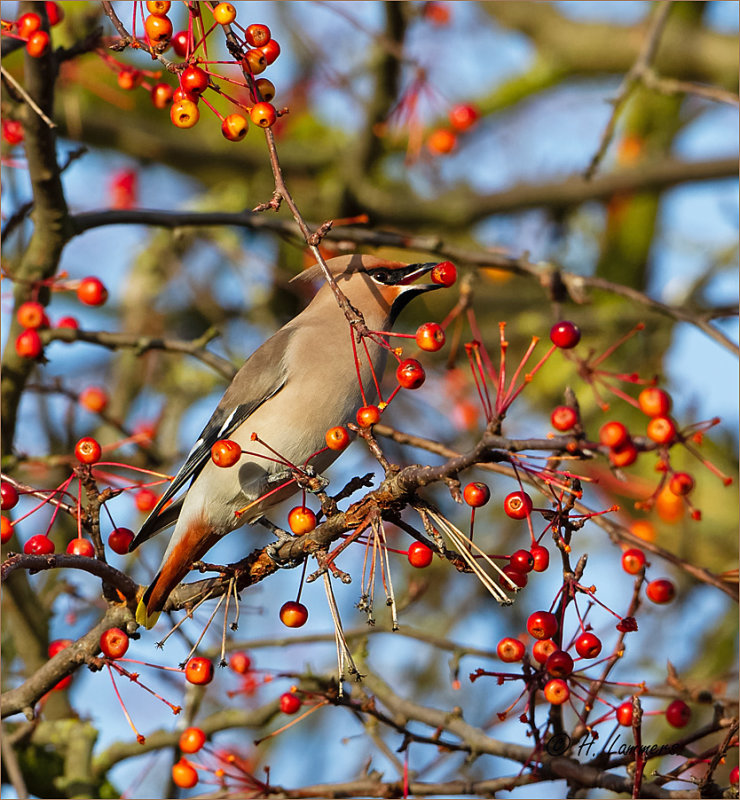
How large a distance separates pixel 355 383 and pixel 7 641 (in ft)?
5.37

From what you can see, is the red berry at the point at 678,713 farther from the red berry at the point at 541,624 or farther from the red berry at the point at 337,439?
the red berry at the point at 337,439

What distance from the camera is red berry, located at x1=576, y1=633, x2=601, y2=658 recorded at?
95.7 inches

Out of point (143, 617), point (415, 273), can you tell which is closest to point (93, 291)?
point (415, 273)

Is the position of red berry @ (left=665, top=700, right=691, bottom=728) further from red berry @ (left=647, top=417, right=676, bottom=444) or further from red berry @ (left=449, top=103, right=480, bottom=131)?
red berry @ (left=449, top=103, right=480, bottom=131)

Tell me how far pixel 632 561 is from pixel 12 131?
92.8 inches

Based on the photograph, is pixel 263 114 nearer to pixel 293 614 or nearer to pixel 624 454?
pixel 624 454

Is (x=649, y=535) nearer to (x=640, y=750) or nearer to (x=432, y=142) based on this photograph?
(x=640, y=750)

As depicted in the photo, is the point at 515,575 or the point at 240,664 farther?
the point at 240,664

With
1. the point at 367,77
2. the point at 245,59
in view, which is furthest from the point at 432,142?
the point at 245,59

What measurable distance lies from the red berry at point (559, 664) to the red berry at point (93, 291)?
1.93 meters

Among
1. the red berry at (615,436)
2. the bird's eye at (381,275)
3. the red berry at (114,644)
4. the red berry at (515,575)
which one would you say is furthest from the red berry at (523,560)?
the bird's eye at (381,275)

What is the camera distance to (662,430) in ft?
7.42

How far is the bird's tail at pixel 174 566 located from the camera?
2637mm

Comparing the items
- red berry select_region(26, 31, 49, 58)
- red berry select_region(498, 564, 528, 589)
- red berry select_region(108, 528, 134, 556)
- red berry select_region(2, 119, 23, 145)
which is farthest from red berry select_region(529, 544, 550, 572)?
red berry select_region(2, 119, 23, 145)
